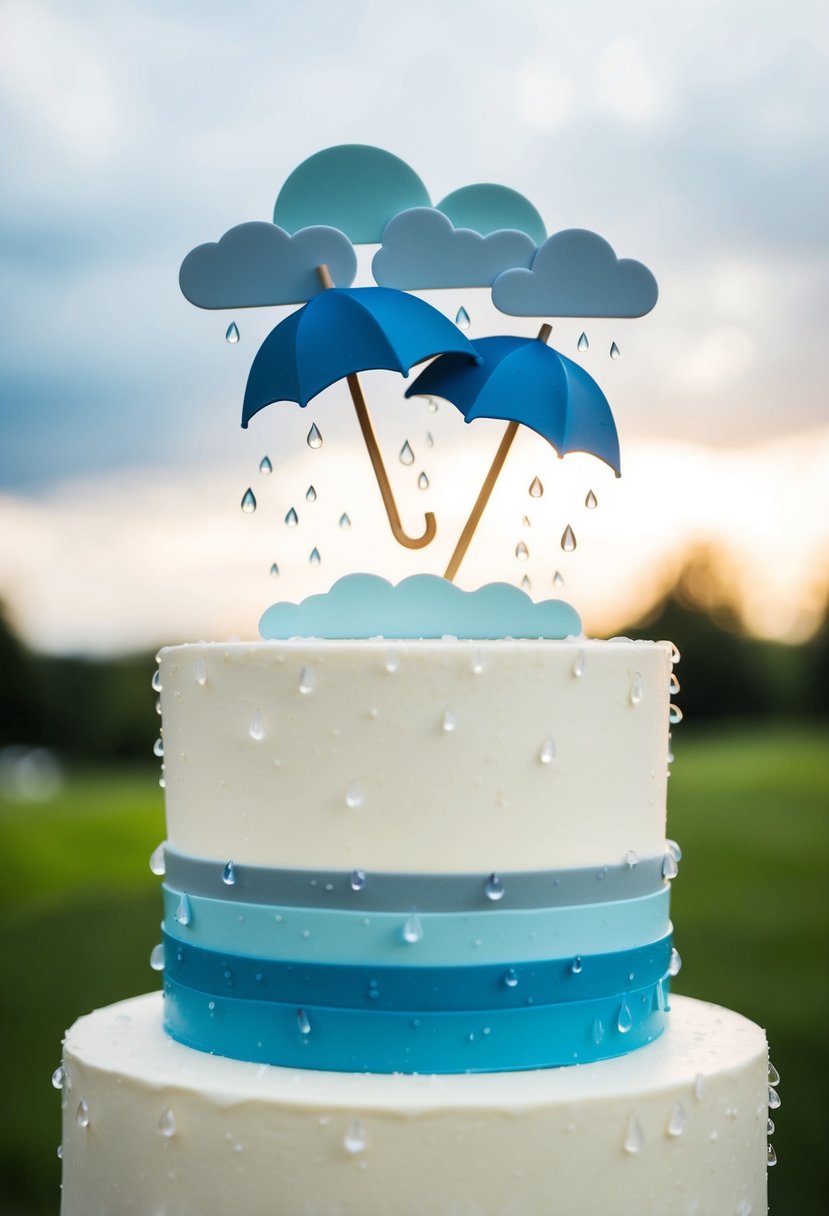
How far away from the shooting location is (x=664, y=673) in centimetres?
276

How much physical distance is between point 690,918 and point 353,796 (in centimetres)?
767

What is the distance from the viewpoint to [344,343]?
2.66 meters

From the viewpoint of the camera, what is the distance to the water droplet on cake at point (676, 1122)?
2410 mm

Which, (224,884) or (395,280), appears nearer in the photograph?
(224,884)

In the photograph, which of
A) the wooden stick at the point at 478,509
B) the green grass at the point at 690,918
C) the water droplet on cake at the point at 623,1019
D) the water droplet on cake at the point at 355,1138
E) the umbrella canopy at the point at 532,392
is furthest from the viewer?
the green grass at the point at 690,918

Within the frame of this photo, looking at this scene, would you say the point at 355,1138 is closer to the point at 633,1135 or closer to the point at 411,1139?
the point at 411,1139

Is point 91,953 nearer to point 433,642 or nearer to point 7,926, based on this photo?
point 7,926

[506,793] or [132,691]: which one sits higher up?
[506,793]

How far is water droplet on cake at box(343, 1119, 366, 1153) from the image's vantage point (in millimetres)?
2234

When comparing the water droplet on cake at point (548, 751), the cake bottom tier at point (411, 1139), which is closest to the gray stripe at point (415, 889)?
the water droplet on cake at point (548, 751)

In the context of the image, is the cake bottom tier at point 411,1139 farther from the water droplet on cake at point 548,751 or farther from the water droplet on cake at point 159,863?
the water droplet on cake at point 548,751

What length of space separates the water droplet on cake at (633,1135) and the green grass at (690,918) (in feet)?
14.3

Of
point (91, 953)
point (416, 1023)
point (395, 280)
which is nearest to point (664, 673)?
point (416, 1023)

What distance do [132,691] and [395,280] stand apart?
14134 mm
